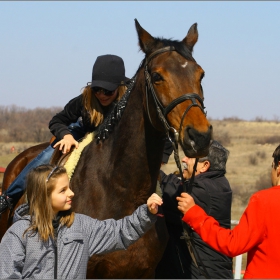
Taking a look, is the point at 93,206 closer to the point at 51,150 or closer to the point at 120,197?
the point at 120,197

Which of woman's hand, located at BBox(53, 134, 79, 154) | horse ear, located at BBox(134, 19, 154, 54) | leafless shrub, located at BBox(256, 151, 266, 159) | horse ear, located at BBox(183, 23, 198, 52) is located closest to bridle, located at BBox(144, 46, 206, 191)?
horse ear, located at BBox(134, 19, 154, 54)

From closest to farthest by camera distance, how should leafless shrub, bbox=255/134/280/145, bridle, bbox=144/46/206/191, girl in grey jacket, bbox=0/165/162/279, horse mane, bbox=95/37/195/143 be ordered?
girl in grey jacket, bbox=0/165/162/279, bridle, bbox=144/46/206/191, horse mane, bbox=95/37/195/143, leafless shrub, bbox=255/134/280/145

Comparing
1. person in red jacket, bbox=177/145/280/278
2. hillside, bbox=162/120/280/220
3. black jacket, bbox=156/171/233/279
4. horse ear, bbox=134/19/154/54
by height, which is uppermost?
horse ear, bbox=134/19/154/54

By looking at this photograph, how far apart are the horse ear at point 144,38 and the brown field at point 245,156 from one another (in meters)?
13.6

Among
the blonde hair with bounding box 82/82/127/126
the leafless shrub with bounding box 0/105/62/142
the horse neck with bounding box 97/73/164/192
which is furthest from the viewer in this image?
the leafless shrub with bounding box 0/105/62/142

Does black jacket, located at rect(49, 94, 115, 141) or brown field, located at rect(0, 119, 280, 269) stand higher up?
black jacket, located at rect(49, 94, 115, 141)

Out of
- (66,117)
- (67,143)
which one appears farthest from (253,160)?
(67,143)

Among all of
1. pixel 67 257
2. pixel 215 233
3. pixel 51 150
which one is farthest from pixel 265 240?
pixel 51 150

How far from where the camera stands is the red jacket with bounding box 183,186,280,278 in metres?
3.56

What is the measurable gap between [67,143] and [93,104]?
17.4 inches

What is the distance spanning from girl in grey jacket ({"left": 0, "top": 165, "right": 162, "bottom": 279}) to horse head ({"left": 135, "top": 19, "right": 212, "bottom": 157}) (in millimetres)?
581

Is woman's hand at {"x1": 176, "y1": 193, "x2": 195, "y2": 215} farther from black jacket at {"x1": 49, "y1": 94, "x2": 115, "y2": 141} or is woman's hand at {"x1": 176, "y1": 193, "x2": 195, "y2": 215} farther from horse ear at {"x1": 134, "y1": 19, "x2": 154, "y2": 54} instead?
black jacket at {"x1": 49, "y1": 94, "x2": 115, "y2": 141}

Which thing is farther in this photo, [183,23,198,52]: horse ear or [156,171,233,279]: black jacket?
[156,171,233,279]: black jacket

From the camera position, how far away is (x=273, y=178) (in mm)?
3760
